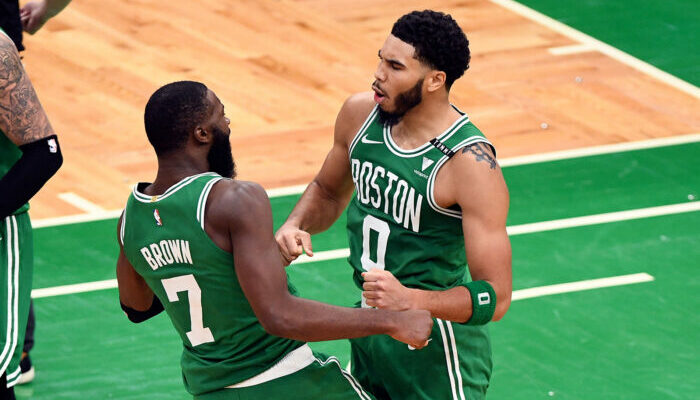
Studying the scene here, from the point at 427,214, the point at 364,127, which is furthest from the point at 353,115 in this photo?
the point at 427,214

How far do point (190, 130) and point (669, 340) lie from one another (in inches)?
158

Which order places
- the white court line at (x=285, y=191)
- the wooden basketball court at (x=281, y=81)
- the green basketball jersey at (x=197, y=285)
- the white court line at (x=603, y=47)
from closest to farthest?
the green basketball jersey at (x=197, y=285) < the white court line at (x=285, y=191) < the wooden basketball court at (x=281, y=81) < the white court line at (x=603, y=47)

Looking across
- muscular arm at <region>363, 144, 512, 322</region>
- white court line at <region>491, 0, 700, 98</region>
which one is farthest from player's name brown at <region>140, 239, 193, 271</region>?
white court line at <region>491, 0, 700, 98</region>

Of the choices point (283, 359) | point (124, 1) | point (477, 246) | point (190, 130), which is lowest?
point (124, 1)

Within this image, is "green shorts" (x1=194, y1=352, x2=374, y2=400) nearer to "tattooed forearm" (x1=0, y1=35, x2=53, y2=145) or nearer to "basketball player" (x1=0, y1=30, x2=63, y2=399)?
"basketball player" (x1=0, y1=30, x2=63, y2=399)

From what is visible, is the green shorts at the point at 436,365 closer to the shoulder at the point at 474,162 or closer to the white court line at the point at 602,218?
the shoulder at the point at 474,162

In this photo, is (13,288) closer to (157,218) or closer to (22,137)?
(22,137)

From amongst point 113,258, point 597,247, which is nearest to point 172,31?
point 113,258

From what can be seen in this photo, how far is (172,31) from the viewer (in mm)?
12805

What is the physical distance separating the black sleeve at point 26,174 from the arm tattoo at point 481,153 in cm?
178

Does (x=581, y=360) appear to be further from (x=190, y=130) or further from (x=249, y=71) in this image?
(x=249, y=71)

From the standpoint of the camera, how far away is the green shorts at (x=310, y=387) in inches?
201

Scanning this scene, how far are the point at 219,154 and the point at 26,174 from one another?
115cm

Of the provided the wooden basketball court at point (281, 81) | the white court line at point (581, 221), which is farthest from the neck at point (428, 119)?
the wooden basketball court at point (281, 81)
